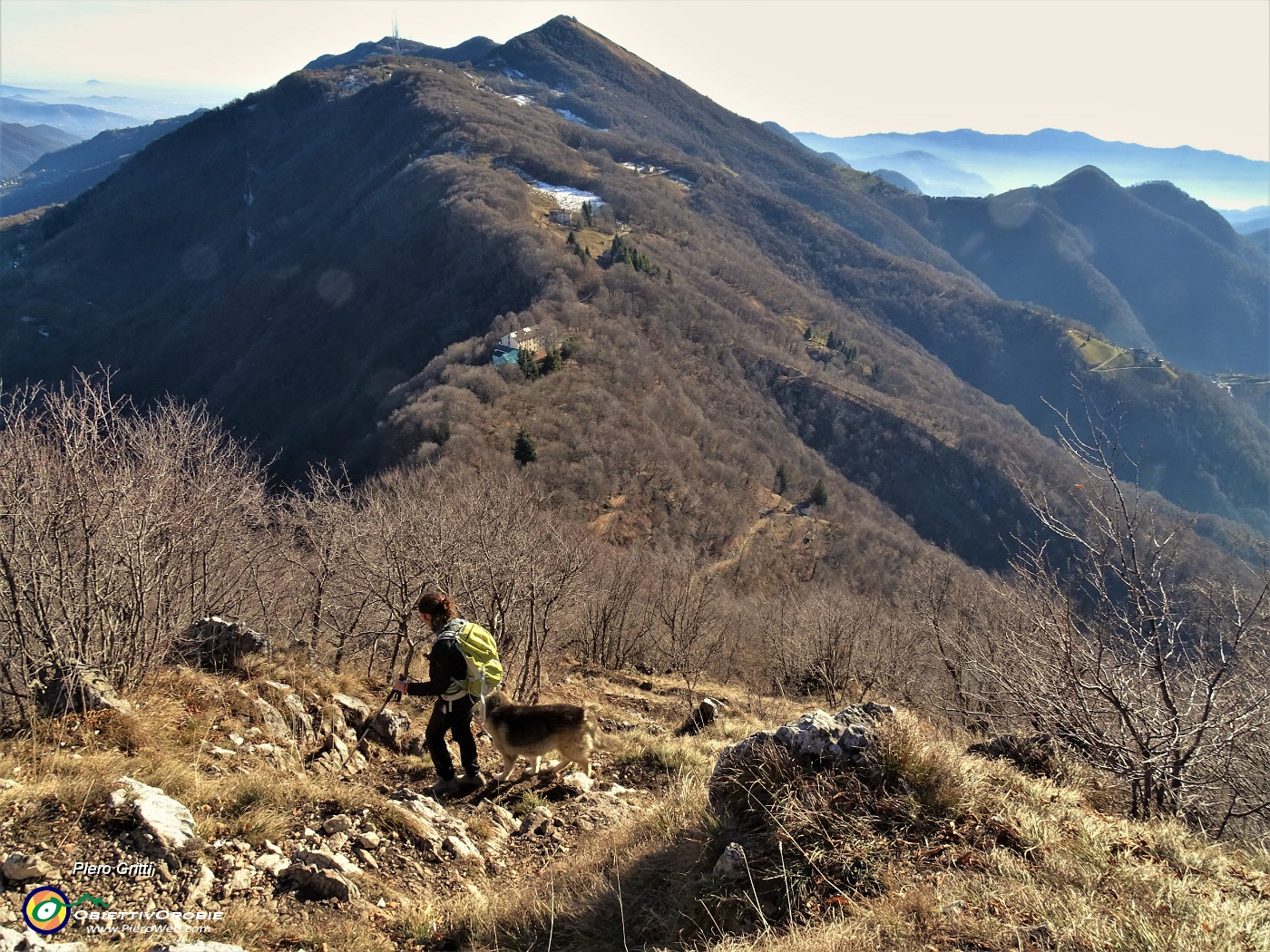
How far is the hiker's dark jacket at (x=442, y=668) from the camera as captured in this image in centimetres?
638

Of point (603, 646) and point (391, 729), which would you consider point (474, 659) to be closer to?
point (391, 729)

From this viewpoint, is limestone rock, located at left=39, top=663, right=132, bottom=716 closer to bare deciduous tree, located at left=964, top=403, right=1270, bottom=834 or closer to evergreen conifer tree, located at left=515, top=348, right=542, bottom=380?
bare deciduous tree, located at left=964, top=403, right=1270, bottom=834

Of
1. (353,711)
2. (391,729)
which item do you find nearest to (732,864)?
(391,729)

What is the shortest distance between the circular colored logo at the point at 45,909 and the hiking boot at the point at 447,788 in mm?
3241

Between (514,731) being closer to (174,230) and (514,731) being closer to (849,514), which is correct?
(849,514)

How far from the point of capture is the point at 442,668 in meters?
6.39

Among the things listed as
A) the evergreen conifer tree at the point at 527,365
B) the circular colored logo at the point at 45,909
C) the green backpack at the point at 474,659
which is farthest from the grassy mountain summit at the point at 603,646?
the green backpack at the point at 474,659

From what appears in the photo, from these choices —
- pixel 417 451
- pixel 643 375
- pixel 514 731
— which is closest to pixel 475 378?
pixel 417 451

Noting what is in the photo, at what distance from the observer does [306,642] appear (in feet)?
38.7

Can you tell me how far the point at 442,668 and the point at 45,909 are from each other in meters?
2.97

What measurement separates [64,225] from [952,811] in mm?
202073

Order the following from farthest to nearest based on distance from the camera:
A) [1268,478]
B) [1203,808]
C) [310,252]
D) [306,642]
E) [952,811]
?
[1268,478] → [310,252] → [306,642] → [1203,808] → [952,811]

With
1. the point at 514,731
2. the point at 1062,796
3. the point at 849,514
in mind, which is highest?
the point at 1062,796

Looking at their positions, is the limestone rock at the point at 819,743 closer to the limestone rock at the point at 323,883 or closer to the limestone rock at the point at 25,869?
the limestone rock at the point at 323,883
